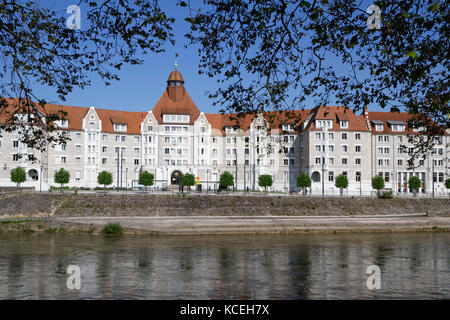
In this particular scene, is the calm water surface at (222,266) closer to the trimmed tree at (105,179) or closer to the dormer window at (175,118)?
the trimmed tree at (105,179)

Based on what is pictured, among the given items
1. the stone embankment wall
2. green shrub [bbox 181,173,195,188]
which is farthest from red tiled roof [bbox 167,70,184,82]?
the stone embankment wall

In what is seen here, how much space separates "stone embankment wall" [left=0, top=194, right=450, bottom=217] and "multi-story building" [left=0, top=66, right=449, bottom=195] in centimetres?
2339

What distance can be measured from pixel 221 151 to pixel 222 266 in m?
75.1

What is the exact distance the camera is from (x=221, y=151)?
10375 centimetres

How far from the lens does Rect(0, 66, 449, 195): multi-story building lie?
9544 centimetres

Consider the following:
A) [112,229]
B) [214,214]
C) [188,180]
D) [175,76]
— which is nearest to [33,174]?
[188,180]

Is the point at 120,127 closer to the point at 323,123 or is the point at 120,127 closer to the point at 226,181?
the point at 226,181

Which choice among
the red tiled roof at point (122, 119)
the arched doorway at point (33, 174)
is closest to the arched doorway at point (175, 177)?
the red tiled roof at point (122, 119)

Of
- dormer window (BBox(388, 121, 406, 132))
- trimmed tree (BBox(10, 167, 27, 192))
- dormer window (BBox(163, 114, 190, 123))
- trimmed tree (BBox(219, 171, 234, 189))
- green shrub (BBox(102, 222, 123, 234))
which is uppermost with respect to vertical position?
dormer window (BBox(163, 114, 190, 123))

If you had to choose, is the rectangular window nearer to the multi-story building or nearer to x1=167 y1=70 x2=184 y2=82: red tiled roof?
the multi-story building

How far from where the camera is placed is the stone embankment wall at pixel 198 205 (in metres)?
61.1

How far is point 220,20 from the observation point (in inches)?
463

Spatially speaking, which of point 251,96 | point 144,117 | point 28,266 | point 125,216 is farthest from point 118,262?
point 144,117

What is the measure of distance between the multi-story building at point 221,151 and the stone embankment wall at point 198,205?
23395mm
